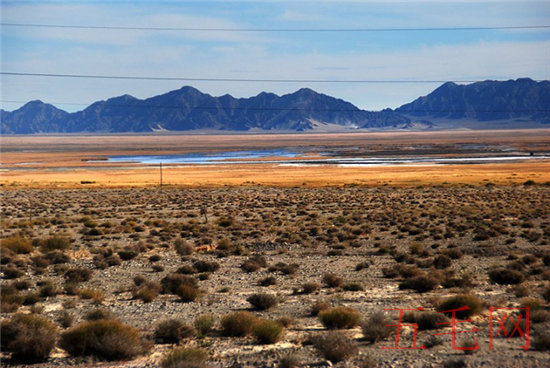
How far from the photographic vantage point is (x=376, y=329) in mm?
12508

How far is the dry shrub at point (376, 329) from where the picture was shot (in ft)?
41.0

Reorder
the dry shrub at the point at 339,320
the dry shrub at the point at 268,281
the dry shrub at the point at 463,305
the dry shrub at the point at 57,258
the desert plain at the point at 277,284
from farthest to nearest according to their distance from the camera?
the dry shrub at the point at 57,258
the dry shrub at the point at 268,281
the dry shrub at the point at 463,305
the dry shrub at the point at 339,320
the desert plain at the point at 277,284

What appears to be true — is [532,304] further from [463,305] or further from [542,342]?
[542,342]

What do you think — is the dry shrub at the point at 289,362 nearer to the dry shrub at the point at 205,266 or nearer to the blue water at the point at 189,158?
the dry shrub at the point at 205,266

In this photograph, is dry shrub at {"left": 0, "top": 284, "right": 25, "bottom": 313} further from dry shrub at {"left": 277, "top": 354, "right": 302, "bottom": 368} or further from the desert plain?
dry shrub at {"left": 277, "top": 354, "right": 302, "bottom": 368}

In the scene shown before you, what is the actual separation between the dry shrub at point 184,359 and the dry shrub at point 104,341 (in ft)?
2.70

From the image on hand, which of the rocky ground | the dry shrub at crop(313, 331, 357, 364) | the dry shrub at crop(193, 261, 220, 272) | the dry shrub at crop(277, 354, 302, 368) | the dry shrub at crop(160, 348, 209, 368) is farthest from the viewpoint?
the dry shrub at crop(193, 261, 220, 272)

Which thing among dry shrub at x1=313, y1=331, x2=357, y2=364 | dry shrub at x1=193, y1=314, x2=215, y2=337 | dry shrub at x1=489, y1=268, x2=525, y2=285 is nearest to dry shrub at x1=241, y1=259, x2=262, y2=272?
dry shrub at x1=489, y1=268, x2=525, y2=285

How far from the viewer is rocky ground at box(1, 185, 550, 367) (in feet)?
40.0

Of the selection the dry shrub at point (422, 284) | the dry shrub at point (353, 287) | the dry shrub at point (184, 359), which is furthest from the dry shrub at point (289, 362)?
the dry shrub at point (422, 284)

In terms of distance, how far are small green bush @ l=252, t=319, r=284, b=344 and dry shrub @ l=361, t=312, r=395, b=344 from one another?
1712mm

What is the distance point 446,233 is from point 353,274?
38.1ft

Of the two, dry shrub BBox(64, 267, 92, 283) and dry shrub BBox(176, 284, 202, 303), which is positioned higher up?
dry shrub BBox(176, 284, 202, 303)

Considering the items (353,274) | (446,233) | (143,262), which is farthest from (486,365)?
(446,233)
